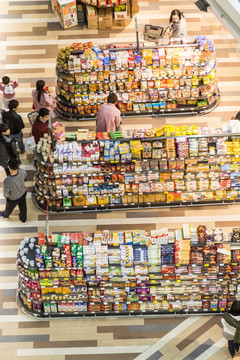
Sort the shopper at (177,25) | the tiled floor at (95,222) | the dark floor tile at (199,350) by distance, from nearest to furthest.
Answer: the dark floor tile at (199,350), the tiled floor at (95,222), the shopper at (177,25)

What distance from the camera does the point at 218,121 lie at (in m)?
15.6

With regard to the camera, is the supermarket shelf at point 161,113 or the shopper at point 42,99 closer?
the shopper at point 42,99

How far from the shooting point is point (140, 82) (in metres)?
15.1

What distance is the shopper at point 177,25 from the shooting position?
1581 centimetres

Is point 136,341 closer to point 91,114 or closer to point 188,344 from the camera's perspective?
point 188,344

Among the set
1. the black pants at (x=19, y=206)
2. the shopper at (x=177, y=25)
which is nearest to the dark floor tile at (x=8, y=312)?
the black pants at (x=19, y=206)

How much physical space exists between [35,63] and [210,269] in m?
7.69

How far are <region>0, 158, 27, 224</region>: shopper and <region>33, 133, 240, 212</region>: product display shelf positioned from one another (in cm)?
51

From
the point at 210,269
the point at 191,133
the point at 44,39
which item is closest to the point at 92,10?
the point at 44,39

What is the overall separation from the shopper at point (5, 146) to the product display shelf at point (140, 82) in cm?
202

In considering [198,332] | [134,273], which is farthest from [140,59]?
[198,332]

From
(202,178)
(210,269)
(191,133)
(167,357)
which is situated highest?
(191,133)

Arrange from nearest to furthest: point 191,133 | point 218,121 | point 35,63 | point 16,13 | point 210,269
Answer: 1. point 210,269
2. point 191,133
3. point 218,121
4. point 35,63
5. point 16,13

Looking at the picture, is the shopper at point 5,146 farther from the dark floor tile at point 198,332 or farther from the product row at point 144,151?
the dark floor tile at point 198,332
